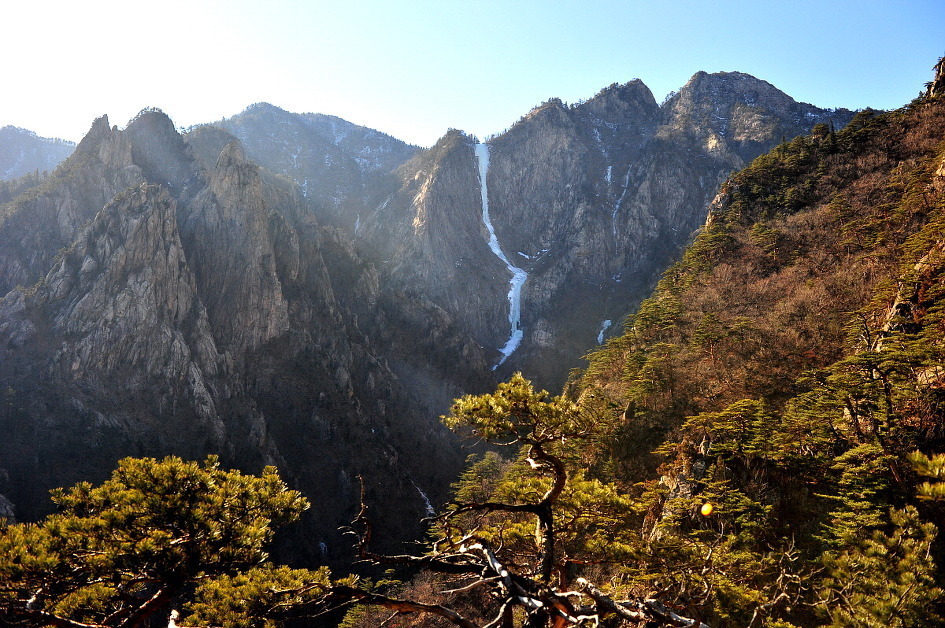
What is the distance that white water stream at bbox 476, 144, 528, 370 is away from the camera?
10281 cm

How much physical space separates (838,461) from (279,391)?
206ft

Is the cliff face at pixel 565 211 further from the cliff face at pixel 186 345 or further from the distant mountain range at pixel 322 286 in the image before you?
the cliff face at pixel 186 345

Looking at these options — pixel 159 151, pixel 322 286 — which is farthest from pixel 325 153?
pixel 322 286

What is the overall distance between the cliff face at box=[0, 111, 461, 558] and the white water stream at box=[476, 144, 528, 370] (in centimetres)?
3386

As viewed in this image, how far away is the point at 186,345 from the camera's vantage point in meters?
54.1

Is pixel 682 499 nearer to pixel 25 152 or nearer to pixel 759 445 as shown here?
pixel 759 445

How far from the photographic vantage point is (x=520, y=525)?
7941 mm

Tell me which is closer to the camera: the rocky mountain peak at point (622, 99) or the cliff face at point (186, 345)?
the cliff face at point (186, 345)

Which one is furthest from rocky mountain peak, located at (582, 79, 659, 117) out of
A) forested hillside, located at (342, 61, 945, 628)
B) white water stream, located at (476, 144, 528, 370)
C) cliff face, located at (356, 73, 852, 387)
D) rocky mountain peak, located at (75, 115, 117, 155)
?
rocky mountain peak, located at (75, 115, 117, 155)

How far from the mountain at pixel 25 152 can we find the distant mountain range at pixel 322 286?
148 cm

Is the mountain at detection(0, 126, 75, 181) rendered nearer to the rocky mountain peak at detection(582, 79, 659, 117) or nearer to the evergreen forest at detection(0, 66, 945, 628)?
the evergreen forest at detection(0, 66, 945, 628)

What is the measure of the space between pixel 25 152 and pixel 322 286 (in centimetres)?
12883

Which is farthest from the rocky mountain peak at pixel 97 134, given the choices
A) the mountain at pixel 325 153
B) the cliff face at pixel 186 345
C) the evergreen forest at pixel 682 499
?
the evergreen forest at pixel 682 499

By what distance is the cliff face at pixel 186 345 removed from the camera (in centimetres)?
4606
